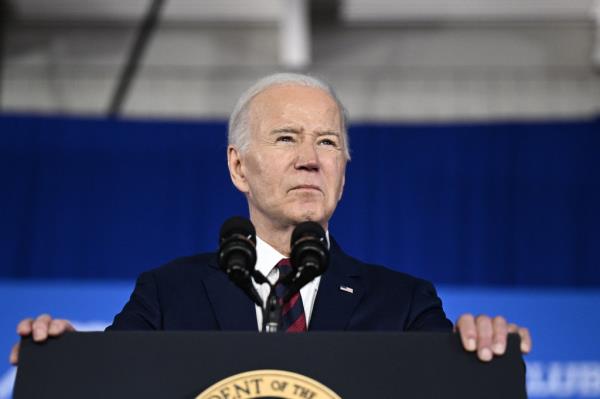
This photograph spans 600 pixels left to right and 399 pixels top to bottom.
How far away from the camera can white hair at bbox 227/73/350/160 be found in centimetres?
164

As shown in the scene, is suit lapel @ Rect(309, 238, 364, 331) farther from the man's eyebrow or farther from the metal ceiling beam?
the metal ceiling beam

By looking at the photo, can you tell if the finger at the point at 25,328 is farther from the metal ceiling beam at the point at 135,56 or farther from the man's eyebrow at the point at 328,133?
the metal ceiling beam at the point at 135,56

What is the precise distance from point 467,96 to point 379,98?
0.76m

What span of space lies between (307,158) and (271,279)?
223 mm

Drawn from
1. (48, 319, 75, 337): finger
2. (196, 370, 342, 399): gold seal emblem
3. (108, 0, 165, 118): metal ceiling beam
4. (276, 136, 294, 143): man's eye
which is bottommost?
(196, 370, 342, 399): gold seal emblem

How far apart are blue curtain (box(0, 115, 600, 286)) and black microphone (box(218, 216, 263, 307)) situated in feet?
14.5

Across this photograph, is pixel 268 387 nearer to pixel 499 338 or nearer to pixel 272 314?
pixel 272 314

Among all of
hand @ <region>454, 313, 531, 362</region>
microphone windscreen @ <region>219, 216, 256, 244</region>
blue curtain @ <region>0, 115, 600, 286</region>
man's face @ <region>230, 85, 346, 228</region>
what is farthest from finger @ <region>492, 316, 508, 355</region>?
blue curtain @ <region>0, 115, 600, 286</region>

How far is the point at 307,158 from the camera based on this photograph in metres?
1.56

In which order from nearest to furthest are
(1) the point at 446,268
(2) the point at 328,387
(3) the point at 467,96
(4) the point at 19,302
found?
(2) the point at 328,387, (4) the point at 19,302, (1) the point at 446,268, (3) the point at 467,96

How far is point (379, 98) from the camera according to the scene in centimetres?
784

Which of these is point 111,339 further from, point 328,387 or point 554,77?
point 554,77

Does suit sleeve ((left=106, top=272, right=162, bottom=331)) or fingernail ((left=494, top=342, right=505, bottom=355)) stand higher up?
suit sleeve ((left=106, top=272, right=162, bottom=331))

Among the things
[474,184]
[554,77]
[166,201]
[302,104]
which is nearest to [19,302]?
[166,201]
